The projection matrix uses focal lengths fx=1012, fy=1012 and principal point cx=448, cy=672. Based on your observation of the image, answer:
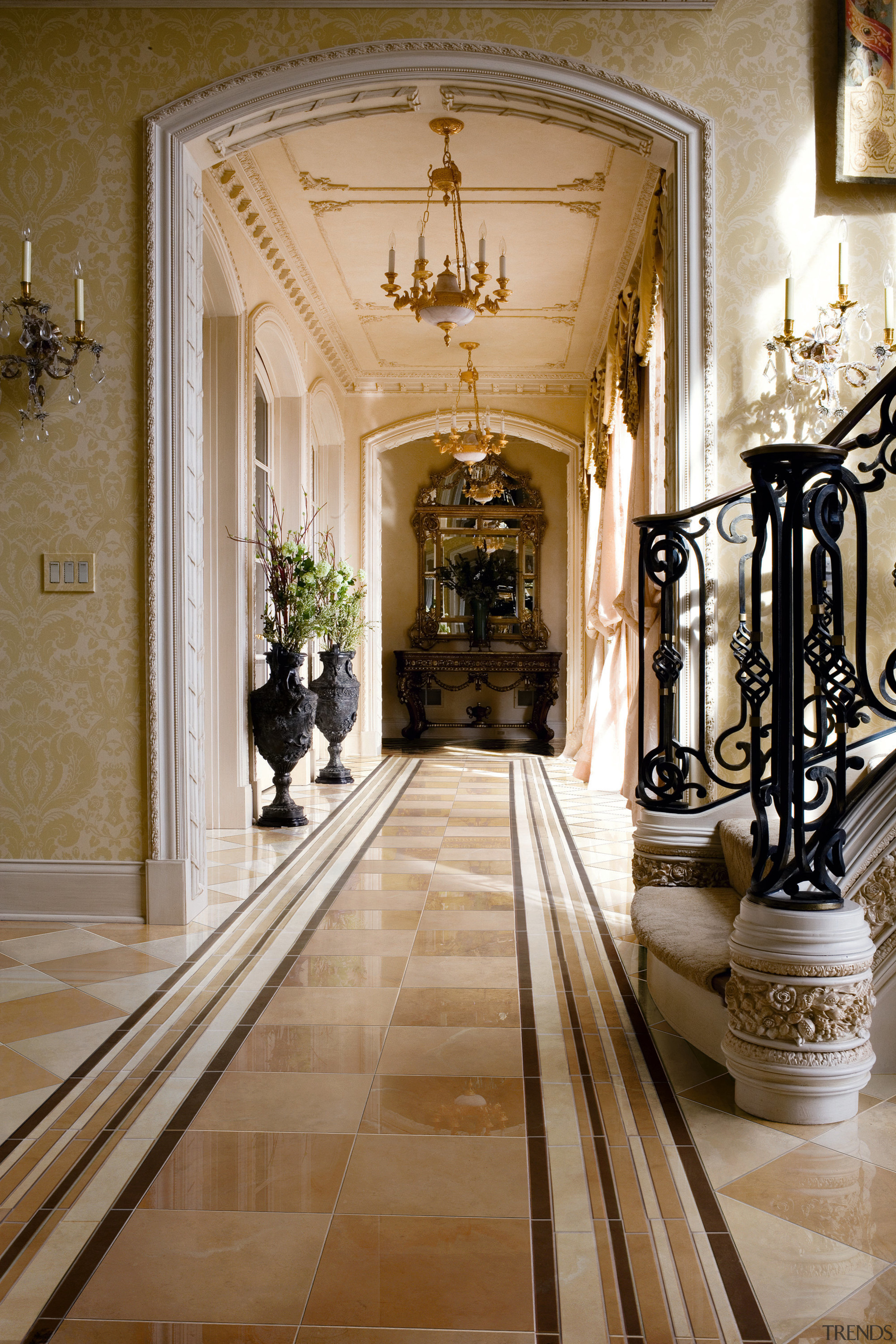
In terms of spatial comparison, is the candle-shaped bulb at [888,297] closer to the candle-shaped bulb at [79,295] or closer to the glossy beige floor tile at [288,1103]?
the candle-shaped bulb at [79,295]

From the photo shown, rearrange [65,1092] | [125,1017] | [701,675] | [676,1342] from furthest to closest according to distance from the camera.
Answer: [701,675], [125,1017], [65,1092], [676,1342]

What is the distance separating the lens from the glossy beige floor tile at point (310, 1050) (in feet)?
8.13

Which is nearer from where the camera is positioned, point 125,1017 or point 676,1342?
point 676,1342

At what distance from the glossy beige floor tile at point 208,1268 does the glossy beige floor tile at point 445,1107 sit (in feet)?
1.28

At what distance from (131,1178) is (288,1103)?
0.41 meters

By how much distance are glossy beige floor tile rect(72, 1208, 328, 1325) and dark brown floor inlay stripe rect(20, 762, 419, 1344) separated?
26 mm

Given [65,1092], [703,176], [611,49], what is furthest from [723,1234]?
[611,49]

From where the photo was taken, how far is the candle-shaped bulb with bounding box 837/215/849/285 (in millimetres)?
3607

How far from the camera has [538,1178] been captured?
77.2 inches

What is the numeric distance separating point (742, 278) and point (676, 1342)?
3335 millimetres

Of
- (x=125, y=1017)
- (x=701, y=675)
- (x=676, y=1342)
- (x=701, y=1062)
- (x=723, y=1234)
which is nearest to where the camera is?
(x=676, y=1342)

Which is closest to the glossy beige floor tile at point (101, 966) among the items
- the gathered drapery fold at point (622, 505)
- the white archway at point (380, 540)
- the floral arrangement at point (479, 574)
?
the gathered drapery fold at point (622, 505)

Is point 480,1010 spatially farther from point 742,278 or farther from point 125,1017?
point 742,278

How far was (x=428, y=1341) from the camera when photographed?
1495 millimetres
